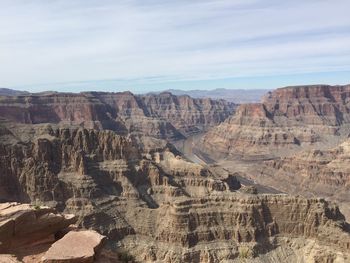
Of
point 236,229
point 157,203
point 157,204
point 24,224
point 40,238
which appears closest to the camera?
point 24,224

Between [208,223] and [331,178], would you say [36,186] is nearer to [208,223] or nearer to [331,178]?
[208,223]

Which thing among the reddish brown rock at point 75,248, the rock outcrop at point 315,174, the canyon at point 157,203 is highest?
the reddish brown rock at point 75,248

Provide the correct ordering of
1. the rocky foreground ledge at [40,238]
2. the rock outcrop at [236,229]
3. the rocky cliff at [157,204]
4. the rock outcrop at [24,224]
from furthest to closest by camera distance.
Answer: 1. the rocky cliff at [157,204]
2. the rock outcrop at [236,229]
3. the rock outcrop at [24,224]
4. the rocky foreground ledge at [40,238]

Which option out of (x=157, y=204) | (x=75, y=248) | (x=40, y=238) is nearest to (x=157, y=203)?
(x=157, y=204)

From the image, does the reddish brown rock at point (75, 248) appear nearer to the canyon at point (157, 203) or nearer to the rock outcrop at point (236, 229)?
the canyon at point (157, 203)

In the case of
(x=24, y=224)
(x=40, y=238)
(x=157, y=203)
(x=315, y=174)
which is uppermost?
(x=24, y=224)

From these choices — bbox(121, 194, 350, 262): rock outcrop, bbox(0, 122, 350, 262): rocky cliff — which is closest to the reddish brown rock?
bbox(0, 122, 350, 262): rocky cliff

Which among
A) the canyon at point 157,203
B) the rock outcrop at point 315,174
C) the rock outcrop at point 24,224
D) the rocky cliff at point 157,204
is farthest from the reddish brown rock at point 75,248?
the rock outcrop at point 315,174

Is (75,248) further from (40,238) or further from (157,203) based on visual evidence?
(157,203)

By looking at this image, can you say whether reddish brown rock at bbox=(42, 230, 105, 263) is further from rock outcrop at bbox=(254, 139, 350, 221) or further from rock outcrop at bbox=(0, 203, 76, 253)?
rock outcrop at bbox=(254, 139, 350, 221)
